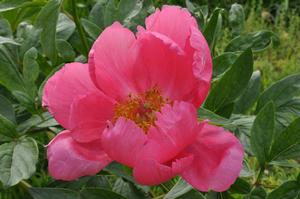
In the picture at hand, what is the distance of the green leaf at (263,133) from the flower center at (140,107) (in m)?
0.14

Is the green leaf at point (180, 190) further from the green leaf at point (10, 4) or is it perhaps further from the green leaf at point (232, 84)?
the green leaf at point (10, 4)

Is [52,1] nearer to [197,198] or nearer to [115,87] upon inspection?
[115,87]

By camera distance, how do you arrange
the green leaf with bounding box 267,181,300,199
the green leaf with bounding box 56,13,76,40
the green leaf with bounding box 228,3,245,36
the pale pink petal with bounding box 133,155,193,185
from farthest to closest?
the green leaf with bounding box 228,3,245,36
the green leaf with bounding box 56,13,76,40
the green leaf with bounding box 267,181,300,199
the pale pink petal with bounding box 133,155,193,185

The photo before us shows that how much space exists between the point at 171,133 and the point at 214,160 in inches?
3.2

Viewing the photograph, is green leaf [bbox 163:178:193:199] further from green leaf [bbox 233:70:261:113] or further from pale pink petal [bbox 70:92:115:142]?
green leaf [bbox 233:70:261:113]

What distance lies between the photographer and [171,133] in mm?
778

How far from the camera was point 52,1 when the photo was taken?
1.05 metres

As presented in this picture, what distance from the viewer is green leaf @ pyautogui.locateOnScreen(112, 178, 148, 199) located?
1.06 m

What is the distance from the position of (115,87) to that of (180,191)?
0.18m

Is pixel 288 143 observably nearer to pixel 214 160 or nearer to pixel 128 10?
pixel 214 160

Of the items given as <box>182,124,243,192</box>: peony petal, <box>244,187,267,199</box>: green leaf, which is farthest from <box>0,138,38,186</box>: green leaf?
<box>244,187,267,199</box>: green leaf

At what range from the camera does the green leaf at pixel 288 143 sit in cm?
95

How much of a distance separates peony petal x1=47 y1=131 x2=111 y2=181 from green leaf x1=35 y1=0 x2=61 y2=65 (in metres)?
0.27

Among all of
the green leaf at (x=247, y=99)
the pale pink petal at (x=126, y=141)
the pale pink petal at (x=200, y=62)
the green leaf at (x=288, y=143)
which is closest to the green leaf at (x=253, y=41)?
the green leaf at (x=247, y=99)
